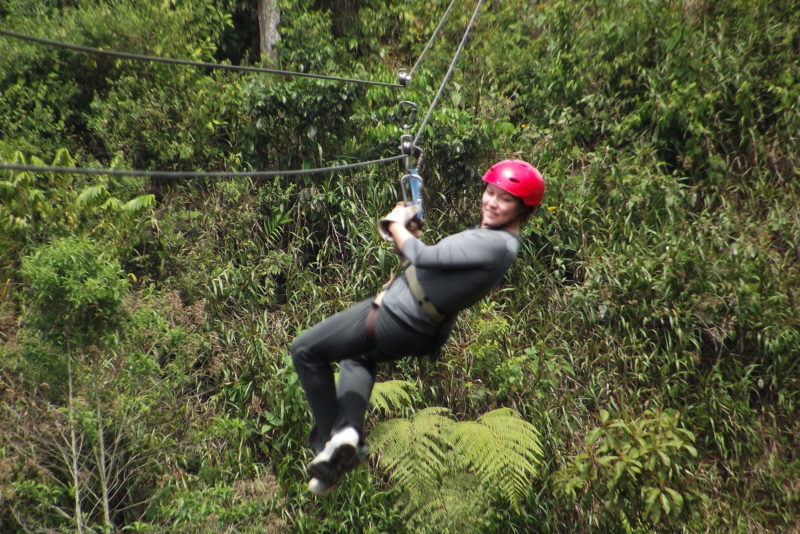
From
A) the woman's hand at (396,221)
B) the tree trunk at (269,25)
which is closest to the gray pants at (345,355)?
the woman's hand at (396,221)

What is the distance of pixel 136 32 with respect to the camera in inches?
323

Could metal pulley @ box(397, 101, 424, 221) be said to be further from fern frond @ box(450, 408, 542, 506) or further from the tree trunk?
the tree trunk

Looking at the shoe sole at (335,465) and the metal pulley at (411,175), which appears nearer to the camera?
the shoe sole at (335,465)

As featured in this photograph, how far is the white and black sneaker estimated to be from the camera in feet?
11.0

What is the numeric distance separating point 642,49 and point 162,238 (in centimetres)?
484

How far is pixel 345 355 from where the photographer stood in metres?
3.53

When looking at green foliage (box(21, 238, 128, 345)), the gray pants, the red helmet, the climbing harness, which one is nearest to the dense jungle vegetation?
green foliage (box(21, 238, 128, 345))

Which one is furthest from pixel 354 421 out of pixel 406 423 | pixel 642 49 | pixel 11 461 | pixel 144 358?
pixel 642 49

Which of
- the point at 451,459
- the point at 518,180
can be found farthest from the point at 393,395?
the point at 518,180

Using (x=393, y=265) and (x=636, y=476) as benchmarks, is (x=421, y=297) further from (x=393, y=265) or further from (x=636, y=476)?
(x=393, y=265)

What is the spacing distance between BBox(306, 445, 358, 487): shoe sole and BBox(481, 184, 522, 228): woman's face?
1101 mm

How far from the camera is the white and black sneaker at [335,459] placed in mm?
3359

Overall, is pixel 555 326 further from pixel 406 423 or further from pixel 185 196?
pixel 185 196

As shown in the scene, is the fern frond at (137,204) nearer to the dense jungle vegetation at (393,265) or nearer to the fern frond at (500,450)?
the dense jungle vegetation at (393,265)
